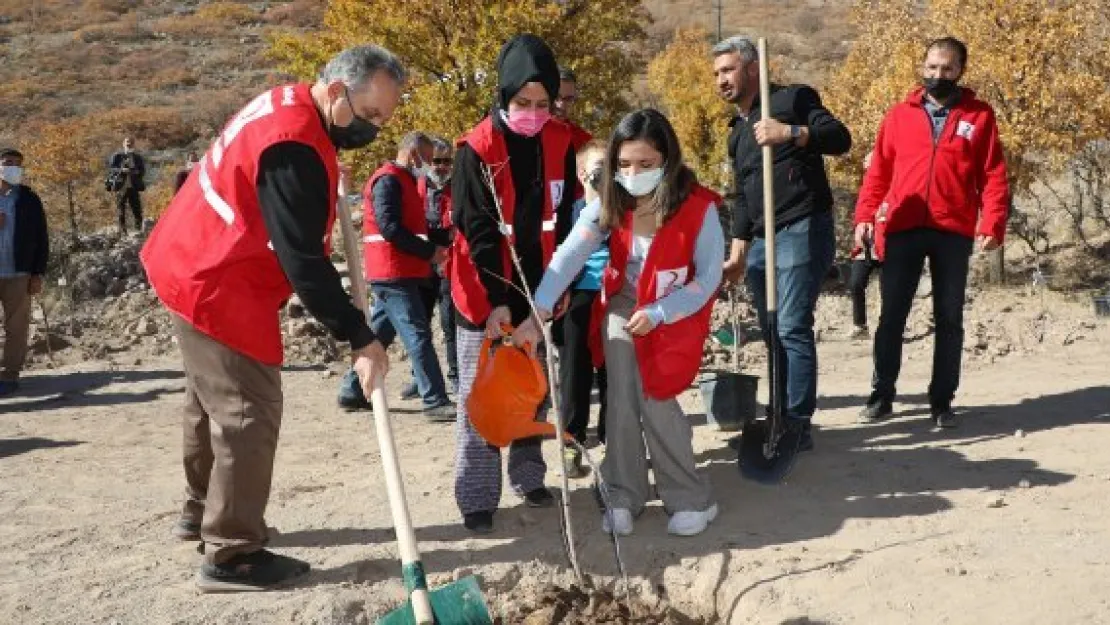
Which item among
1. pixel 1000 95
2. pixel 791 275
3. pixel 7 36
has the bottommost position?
pixel 791 275

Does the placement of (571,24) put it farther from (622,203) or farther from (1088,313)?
(622,203)

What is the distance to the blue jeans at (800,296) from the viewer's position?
4879mm

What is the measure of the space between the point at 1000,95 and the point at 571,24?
8240 millimetres

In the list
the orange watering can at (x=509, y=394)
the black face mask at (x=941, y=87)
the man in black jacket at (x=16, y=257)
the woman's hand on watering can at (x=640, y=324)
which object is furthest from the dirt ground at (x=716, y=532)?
the man in black jacket at (x=16, y=257)

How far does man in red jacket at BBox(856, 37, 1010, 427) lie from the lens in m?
5.29

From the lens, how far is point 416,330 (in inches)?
266

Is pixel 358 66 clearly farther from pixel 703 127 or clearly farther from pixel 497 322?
pixel 703 127

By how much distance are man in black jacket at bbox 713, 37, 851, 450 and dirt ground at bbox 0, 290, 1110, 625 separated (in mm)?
512

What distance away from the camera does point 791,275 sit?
489 cm

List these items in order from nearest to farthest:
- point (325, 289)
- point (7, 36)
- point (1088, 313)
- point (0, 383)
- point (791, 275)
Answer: point (325, 289) → point (791, 275) → point (0, 383) → point (1088, 313) → point (7, 36)

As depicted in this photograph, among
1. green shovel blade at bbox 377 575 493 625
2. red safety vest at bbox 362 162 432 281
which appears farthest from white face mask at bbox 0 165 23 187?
green shovel blade at bbox 377 575 493 625

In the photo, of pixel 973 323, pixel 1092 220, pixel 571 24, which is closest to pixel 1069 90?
pixel 1092 220

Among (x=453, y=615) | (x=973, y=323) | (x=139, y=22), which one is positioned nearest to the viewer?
(x=453, y=615)

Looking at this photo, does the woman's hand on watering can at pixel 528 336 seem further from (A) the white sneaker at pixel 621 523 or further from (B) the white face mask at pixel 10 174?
(B) the white face mask at pixel 10 174
